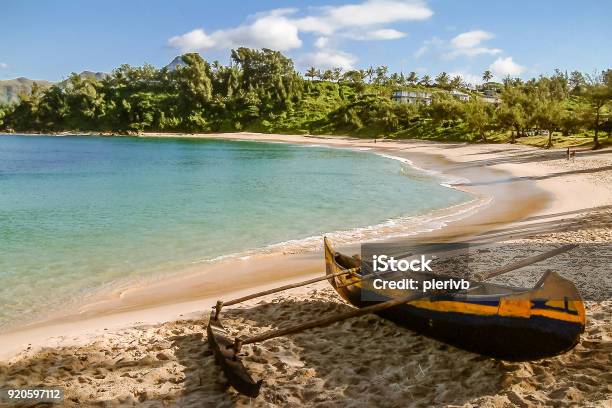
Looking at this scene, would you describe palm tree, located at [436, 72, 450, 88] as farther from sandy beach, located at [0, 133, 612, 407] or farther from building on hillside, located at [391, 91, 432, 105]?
sandy beach, located at [0, 133, 612, 407]

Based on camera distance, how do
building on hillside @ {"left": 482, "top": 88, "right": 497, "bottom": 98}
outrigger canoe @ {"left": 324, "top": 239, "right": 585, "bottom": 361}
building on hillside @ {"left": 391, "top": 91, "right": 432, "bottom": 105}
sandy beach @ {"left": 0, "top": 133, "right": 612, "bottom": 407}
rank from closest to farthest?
outrigger canoe @ {"left": 324, "top": 239, "right": 585, "bottom": 361}
sandy beach @ {"left": 0, "top": 133, "right": 612, "bottom": 407}
building on hillside @ {"left": 391, "top": 91, "right": 432, "bottom": 105}
building on hillside @ {"left": 482, "top": 88, "right": 497, "bottom": 98}

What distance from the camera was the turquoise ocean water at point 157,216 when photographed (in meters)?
13.5

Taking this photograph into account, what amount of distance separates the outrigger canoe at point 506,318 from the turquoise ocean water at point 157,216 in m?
9.21

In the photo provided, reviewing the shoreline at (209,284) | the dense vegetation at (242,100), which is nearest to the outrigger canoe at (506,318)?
the shoreline at (209,284)

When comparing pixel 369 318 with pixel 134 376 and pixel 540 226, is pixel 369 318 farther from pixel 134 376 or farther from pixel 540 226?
pixel 540 226

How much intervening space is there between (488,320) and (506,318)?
0.26m

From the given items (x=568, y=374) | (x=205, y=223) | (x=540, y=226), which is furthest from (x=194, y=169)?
(x=568, y=374)

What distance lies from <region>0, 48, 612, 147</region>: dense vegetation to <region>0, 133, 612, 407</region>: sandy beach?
259 ft

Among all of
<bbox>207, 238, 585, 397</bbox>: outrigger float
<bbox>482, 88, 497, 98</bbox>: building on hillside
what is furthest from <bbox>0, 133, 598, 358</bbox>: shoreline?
<bbox>482, 88, 497, 98</bbox>: building on hillside

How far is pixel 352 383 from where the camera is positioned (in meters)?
6.42

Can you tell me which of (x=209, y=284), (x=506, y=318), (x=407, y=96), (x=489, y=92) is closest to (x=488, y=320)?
(x=506, y=318)

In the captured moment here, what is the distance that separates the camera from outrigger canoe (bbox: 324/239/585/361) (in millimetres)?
5785

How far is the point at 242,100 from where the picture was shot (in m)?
126

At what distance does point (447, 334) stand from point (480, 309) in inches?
31.2
